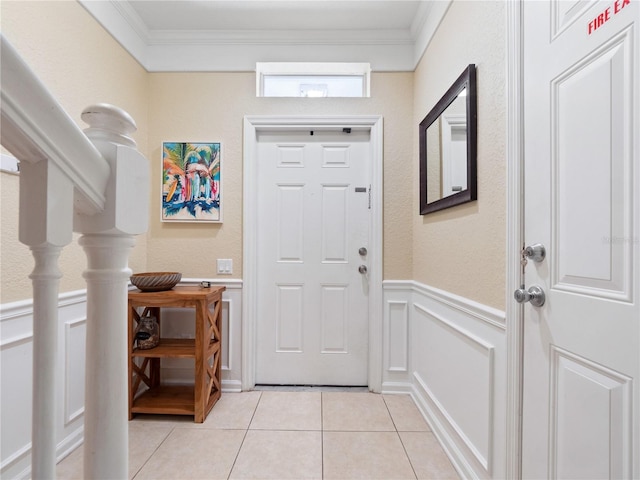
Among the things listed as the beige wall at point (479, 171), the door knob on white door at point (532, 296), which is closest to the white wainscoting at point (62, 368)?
the beige wall at point (479, 171)

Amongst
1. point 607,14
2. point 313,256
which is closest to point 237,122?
point 313,256

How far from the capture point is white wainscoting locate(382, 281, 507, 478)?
1239mm

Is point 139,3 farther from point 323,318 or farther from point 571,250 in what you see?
point 571,250

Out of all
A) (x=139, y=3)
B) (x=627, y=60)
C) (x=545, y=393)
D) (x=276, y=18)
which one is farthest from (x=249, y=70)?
(x=545, y=393)

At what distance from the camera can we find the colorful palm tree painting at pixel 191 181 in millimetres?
2287

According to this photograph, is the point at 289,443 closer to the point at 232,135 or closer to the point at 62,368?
the point at 62,368

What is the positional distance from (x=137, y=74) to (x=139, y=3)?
1.39 feet

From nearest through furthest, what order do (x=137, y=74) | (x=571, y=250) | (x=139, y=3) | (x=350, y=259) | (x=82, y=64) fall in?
(x=571, y=250)
(x=82, y=64)
(x=139, y=3)
(x=137, y=74)
(x=350, y=259)

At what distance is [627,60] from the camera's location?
75 cm

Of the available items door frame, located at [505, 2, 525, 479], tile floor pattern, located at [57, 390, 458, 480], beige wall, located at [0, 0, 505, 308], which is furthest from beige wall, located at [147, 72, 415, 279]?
door frame, located at [505, 2, 525, 479]

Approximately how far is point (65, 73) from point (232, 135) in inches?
38.0

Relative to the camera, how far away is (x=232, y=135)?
2303 mm

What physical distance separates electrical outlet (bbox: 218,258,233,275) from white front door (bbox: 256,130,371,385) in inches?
8.1

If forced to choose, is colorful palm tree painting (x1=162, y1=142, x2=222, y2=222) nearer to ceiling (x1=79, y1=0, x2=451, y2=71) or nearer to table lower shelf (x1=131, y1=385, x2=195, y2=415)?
ceiling (x1=79, y1=0, x2=451, y2=71)
